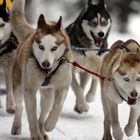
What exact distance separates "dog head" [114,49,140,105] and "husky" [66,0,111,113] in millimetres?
2113

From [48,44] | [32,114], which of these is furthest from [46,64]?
[32,114]

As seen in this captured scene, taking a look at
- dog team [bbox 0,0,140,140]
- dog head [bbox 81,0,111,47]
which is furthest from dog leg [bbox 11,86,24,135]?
dog head [bbox 81,0,111,47]

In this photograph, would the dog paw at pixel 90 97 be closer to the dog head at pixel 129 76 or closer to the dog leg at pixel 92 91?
the dog leg at pixel 92 91

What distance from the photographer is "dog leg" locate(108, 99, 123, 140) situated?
6.04 meters

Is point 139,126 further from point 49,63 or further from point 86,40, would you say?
point 86,40

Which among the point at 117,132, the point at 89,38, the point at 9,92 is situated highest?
the point at 89,38

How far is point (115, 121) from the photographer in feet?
20.0

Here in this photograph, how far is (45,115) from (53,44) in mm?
957

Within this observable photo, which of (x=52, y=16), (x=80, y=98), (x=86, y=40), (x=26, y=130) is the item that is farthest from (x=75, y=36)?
(x=52, y=16)

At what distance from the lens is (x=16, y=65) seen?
6.33 meters

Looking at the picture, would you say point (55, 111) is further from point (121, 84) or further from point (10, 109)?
point (10, 109)

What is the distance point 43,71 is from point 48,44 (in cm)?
32

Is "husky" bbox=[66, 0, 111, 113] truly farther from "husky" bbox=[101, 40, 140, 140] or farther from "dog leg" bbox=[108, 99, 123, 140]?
"dog leg" bbox=[108, 99, 123, 140]

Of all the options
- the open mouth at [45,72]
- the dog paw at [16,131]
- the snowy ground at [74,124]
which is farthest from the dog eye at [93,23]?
the open mouth at [45,72]
